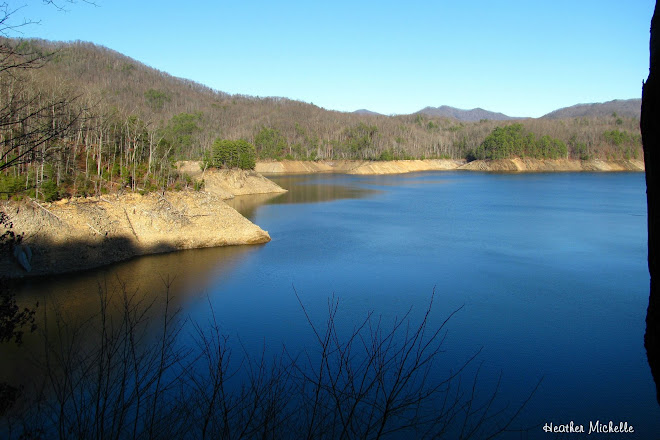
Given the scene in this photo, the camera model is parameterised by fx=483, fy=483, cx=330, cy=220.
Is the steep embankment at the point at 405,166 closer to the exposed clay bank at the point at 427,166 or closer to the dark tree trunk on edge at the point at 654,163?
the exposed clay bank at the point at 427,166

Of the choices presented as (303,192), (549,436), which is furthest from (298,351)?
(303,192)

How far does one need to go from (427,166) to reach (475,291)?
260 ft

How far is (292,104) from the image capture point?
133 metres

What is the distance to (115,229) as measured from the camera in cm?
1811

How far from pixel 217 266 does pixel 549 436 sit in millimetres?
12405

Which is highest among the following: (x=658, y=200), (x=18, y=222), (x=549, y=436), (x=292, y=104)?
(x=292, y=104)

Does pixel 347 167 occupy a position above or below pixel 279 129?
below

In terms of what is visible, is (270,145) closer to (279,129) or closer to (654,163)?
(279,129)

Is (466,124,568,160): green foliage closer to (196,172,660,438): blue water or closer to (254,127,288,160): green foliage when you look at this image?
(254,127,288,160): green foliage

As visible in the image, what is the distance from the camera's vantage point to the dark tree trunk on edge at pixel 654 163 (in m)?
2.29

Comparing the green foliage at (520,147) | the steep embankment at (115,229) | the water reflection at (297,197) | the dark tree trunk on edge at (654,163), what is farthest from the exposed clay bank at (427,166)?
the dark tree trunk on edge at (654,163)

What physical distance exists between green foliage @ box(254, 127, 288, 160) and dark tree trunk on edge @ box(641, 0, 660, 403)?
264 ft

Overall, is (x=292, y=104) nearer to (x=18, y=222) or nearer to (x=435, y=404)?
(x=18, y=222)

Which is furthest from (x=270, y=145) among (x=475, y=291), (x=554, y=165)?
(x=475, y=291)
